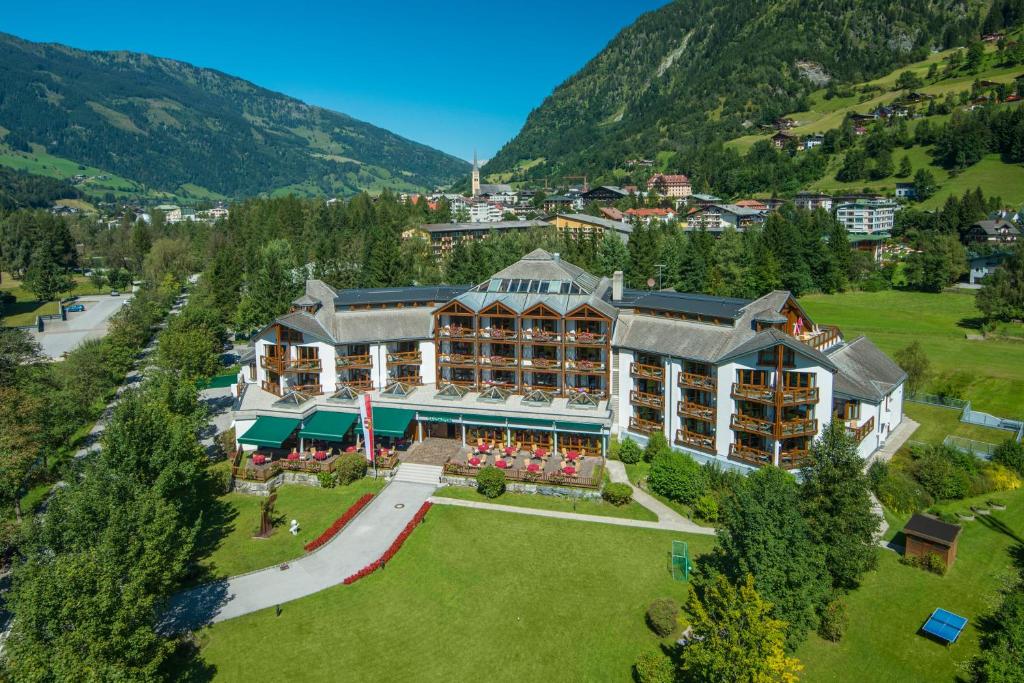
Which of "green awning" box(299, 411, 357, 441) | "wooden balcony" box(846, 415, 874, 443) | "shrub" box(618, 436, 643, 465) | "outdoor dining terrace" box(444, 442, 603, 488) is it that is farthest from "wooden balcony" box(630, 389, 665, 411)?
"green awning" box(299, 411, 357, 441)

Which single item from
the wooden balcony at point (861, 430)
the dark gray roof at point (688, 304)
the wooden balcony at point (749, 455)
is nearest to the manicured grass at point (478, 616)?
the wooden balcony at point (749, 455)

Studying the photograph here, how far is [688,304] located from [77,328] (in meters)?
95.5

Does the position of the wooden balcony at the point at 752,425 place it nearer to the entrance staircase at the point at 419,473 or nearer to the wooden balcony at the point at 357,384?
the entrance staircase at the point at 419,473

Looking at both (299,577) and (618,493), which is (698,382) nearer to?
(618,493)

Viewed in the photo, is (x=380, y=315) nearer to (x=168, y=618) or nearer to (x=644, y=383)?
(x=644, y=383)

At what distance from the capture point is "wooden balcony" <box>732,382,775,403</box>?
4144 cm

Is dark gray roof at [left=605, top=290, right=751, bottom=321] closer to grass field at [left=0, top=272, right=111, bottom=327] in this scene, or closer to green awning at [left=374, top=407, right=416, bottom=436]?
green awning at [left=374, top=407, right=416, bottom=436]

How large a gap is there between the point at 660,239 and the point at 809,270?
23587 mm

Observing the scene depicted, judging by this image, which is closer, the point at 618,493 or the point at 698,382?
the point at 618,493

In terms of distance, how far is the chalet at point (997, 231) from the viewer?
10453cm

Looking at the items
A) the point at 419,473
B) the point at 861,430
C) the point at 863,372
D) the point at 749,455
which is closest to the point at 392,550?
the point at 419,473

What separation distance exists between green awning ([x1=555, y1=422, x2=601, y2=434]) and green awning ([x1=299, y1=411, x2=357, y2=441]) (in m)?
16.1

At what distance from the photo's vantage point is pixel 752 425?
42188 mm

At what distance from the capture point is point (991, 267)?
93.2 meters
